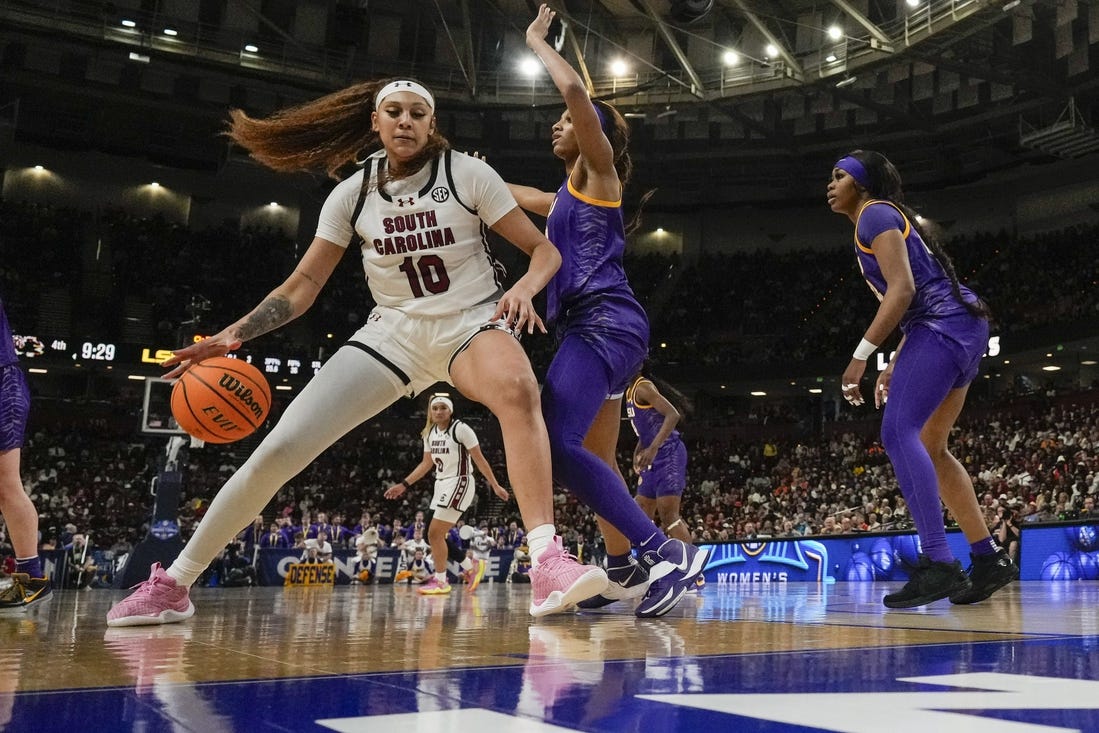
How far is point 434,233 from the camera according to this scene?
10.1 feet

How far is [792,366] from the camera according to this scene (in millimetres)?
27078

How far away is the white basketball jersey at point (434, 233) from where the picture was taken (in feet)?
10.1

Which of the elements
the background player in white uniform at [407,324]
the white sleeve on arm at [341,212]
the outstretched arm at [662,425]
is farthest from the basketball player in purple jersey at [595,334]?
the outstretched arm at [662,425]

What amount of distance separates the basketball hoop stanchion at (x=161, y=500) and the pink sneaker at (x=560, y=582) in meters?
7.61

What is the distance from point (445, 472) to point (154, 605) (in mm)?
5993

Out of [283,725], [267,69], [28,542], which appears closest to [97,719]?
[283,725]

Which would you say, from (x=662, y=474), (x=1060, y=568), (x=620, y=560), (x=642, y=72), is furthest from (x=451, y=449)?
(x=642, y=72)

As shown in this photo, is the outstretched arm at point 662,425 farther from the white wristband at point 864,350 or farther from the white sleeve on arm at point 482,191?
the white sleeve on arm at point 482,191

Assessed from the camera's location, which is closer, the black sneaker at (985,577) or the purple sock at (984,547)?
the black sneaker at (985,577)

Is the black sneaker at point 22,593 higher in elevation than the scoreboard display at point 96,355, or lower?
lower

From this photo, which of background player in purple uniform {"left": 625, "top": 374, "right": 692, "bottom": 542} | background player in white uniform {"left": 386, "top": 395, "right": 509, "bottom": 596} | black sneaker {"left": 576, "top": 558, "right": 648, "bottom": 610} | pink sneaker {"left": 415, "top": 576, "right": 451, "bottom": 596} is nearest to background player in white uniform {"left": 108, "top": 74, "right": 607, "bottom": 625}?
black sneaker {"left": 576, "top": 558, "right": 648, "bottom": 610}

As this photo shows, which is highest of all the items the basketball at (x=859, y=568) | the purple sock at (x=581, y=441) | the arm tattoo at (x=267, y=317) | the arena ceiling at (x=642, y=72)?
the arena ceiling at (x=642, y=72)

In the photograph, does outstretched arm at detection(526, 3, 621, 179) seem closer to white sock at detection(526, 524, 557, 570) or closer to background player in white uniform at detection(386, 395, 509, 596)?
white sock at detection(526, 524, 557, 570)

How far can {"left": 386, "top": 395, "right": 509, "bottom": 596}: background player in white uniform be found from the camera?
28.3 ft
